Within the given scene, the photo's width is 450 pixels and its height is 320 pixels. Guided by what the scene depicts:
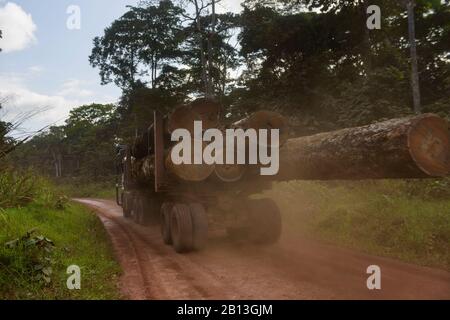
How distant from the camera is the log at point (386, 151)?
4938 mm

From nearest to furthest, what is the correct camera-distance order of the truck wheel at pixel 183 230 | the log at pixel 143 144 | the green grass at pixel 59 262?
the green grass at pixel 59 262, the truck wheel at pixel 183 230, the log at pixel 143 144

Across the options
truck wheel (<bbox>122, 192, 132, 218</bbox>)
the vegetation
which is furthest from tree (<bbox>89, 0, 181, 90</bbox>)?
truck wheel (<bbox>122, 192, 132, 218</bbox>)

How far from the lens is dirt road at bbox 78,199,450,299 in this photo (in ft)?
17.9

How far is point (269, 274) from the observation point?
21.3 feet

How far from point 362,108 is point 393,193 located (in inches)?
268

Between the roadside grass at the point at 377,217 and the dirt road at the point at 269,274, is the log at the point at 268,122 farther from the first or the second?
the roadside grass at the point at 377,217

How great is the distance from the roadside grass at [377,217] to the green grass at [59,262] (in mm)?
5056

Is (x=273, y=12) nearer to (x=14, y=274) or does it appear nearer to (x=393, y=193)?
(x=393, y=193)

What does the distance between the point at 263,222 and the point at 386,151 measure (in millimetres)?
3962

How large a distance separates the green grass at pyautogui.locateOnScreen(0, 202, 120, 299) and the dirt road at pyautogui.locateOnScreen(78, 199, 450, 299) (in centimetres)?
35

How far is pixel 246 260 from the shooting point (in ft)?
24.8

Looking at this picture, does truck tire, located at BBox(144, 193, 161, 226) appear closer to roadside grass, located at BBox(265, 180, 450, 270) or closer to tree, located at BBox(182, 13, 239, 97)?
roadside grass, located at BBox(265, 180, 450, 270)

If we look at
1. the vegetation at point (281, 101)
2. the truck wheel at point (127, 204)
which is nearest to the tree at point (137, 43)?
the vegetation at point (281, 101)
